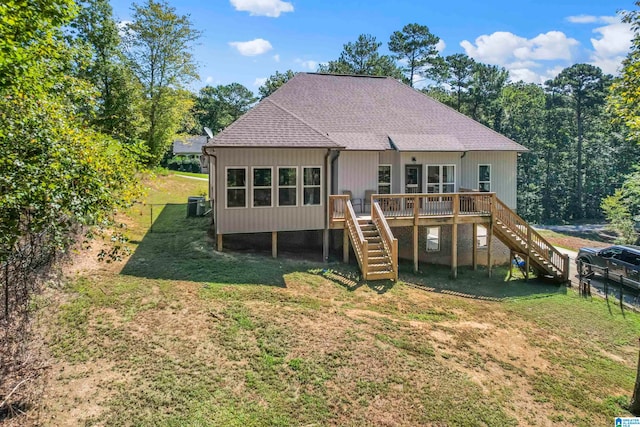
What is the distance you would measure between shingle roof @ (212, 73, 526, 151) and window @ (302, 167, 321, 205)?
1.08 metres

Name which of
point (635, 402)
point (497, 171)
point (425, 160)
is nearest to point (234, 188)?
point (425, 160)

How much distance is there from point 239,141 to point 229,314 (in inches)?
233

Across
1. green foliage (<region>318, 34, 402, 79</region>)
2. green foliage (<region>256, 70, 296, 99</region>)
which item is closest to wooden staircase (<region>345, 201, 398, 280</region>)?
green foliage (<region>318, 34, 402, 79</region>)

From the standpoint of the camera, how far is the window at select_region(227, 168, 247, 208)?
12648 millimetres

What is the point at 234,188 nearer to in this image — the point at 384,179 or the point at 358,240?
the point at 358,240

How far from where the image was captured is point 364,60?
40.7 meters

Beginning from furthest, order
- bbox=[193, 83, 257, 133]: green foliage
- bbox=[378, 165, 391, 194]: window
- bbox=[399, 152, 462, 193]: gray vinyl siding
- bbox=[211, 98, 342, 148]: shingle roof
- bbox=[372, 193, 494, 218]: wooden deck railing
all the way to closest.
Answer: bbox=[193, 83, 257, 133]: green foliage
bbox=[378, 165, 391, 194]: window
bbox=[399, 152, 462, 193]: gray vinyl siding
bbox=[372, 193, 494, 218]: wooden deck railing
bbox=[211, 98, 342, 148]: shingle roof

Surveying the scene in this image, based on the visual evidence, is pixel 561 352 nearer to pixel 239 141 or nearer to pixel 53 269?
pixel 239 141

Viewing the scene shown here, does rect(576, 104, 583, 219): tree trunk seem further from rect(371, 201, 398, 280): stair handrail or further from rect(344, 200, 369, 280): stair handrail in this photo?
rect(344, 200, 369, 280): stair handrail

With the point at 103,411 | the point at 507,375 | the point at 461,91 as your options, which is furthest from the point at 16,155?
the point at 461,91

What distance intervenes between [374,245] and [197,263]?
5.77 metres

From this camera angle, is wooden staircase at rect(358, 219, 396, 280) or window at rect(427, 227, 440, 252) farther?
window at rect(427, 227, 440, 252)

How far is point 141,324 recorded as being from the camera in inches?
307

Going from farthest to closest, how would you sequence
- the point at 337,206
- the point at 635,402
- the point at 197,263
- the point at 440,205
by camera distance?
the point at 440,205 < the point at 337,206 < the point at 197,263 < the point at 635,402
